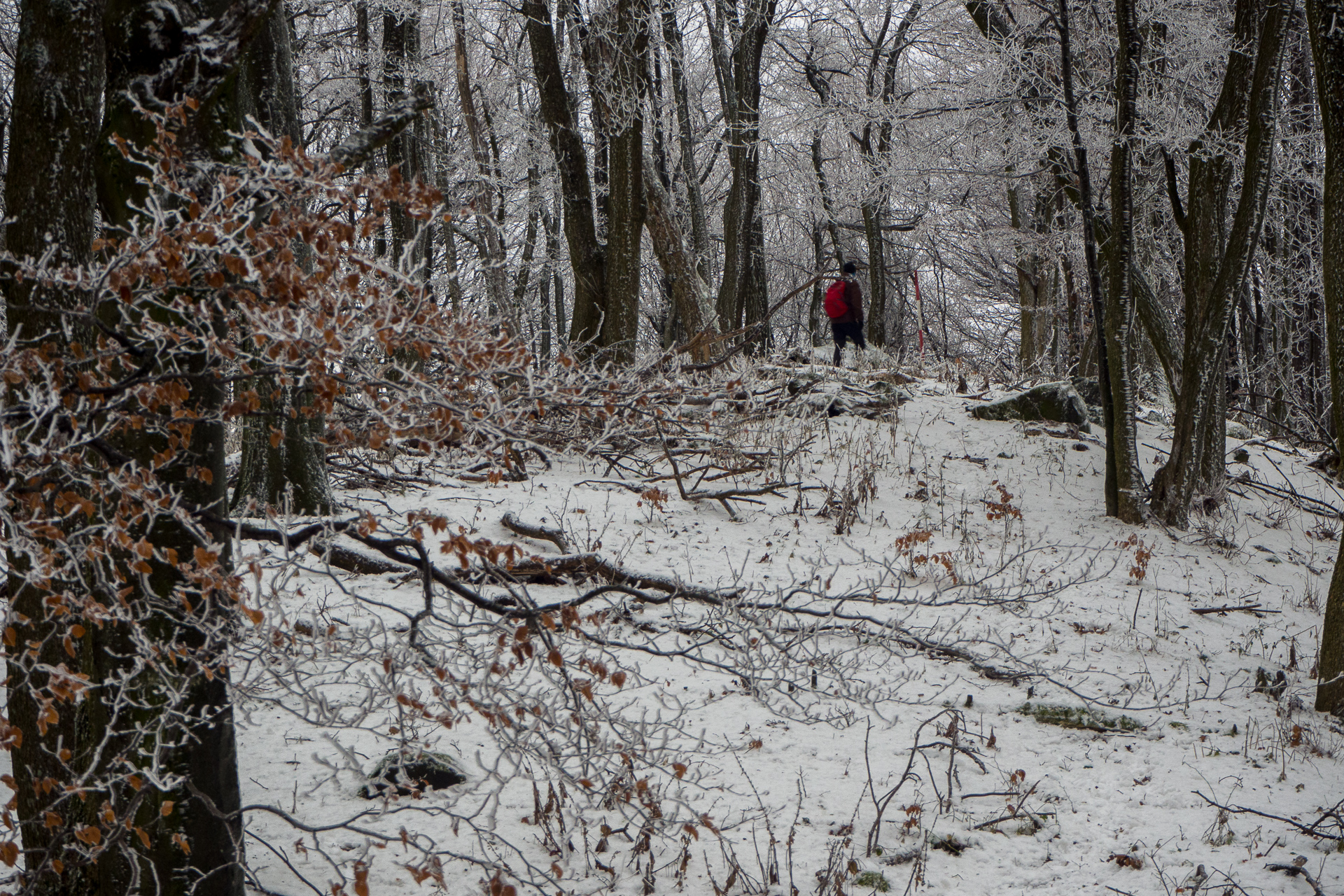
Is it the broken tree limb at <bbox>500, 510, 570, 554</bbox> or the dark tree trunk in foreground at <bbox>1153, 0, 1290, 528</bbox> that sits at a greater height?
the dark tree trunk in foreground at <bbox>1153, 0, 1290, 528</bbox>

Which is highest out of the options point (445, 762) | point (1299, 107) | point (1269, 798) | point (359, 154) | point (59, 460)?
point (1299, 107)

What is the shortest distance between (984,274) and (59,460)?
84.6 ft

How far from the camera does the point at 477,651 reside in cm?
338

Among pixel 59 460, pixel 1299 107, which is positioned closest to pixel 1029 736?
pixel 59 460

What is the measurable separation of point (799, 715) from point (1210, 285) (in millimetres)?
5719

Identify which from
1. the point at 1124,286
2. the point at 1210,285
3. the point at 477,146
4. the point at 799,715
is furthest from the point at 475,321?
the point at 477,146

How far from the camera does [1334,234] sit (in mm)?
4477

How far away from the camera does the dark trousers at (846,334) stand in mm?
13672

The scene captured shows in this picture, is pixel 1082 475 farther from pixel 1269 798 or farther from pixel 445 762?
pixel 445 762

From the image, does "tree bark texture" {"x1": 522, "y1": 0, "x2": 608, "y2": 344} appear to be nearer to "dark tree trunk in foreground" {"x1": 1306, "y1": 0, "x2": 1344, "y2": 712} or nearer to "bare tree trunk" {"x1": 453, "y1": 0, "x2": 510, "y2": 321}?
"bare tree trunk" {"x1": 453, "y1": 0, "x2": 510, "y2": 321}

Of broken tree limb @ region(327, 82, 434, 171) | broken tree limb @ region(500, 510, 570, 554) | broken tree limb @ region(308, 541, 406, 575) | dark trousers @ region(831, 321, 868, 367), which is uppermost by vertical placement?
broken tree limb @ region(327, 82, 434, 171)

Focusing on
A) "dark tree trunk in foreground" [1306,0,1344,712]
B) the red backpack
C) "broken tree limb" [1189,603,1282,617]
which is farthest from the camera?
the red backpack

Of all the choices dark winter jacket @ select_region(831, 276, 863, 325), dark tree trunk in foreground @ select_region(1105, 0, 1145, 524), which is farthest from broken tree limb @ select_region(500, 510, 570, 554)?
dark winter jacket @ select_region(831, 276, 863, 325)

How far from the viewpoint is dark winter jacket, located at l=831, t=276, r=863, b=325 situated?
13070 mm
